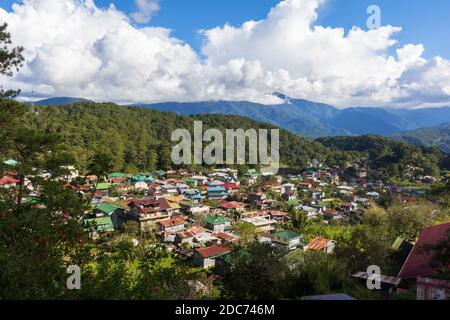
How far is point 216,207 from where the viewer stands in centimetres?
2992

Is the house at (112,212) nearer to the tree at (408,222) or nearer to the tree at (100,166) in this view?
the tree at (408,222)

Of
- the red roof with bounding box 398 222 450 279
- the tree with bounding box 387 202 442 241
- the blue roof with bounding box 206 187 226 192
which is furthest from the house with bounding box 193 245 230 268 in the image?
the blue roof with bounding box 206 187 226 192

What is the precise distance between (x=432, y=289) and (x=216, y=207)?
23249 mm

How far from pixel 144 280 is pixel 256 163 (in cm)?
5304

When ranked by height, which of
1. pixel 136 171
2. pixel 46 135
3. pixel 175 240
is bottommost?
pixel 175 240

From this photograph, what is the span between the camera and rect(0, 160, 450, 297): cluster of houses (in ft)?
64.9

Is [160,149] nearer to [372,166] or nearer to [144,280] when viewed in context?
[372,166]

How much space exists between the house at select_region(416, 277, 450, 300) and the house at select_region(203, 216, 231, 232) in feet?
55.0

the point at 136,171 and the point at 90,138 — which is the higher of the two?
the point at 90,138

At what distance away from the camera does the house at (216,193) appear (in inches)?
1374

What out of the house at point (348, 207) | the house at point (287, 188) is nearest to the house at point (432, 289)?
the house at point (348, 207)

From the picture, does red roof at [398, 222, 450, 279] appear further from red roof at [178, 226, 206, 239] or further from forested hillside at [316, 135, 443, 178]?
forested hillside at [316, 135, 443, 178]
